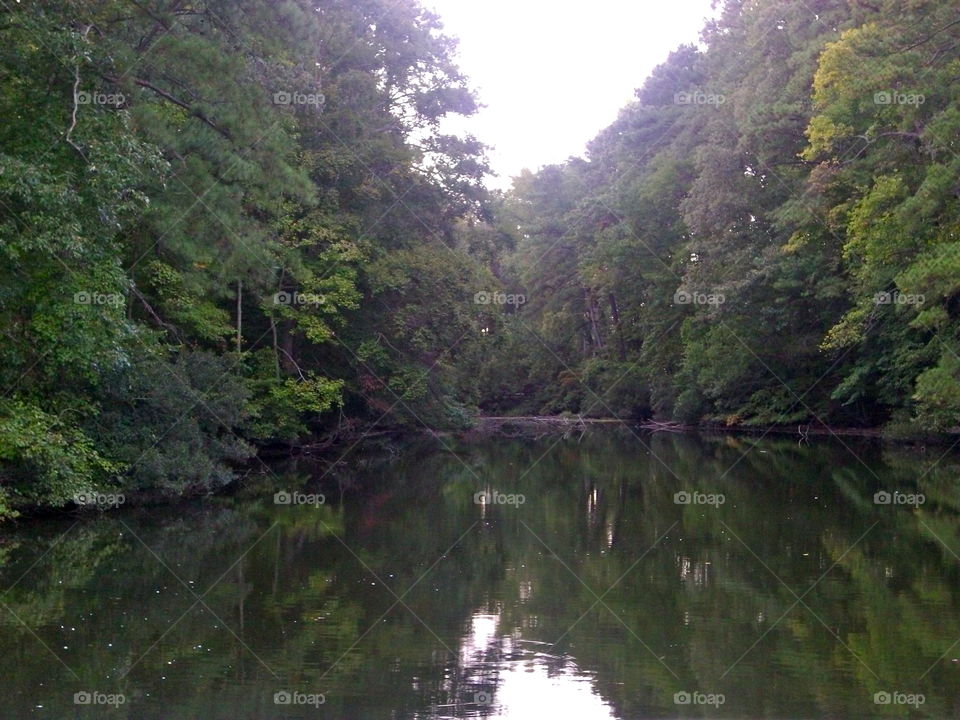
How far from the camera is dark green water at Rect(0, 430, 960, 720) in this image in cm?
767

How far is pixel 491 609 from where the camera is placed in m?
10.6

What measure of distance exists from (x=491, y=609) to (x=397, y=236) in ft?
74.5

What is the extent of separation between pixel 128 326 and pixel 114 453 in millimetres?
3975

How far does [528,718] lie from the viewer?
7180 mm

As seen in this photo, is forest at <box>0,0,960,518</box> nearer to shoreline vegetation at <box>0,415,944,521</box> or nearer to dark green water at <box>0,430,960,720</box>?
shoreline vegetation at <box>0,415,944,521</box>

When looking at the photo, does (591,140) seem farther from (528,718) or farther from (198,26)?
(528,718)

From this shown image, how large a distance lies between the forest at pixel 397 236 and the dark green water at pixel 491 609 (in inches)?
121

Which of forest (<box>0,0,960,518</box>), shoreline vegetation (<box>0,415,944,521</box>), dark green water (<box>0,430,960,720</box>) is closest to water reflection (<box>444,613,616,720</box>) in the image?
dark green water (<box>0,430,960,720</box>)

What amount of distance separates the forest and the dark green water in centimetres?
308

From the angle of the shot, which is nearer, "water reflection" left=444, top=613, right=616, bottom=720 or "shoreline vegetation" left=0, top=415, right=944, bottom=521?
"water reflection" left=444, top=613, right=616, bottom=720

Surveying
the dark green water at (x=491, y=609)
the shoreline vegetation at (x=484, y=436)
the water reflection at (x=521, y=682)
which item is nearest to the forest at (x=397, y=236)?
the shoreline vegetation at (x=484, y=436)

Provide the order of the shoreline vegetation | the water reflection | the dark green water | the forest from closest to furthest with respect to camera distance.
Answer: the water reflection < the dark green water < the forest < the shoreline vegetation

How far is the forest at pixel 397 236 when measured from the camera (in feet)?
43.3

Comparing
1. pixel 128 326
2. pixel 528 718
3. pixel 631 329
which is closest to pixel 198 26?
pixel 128 326
